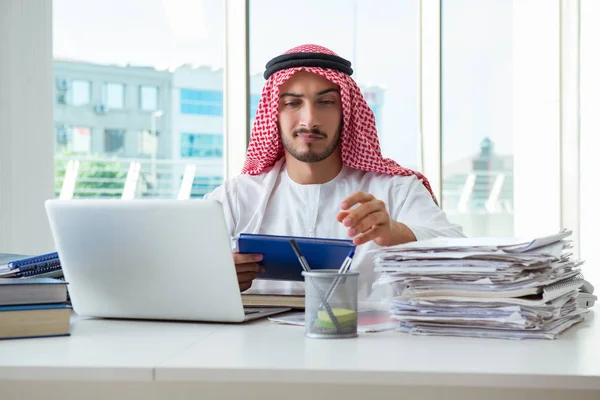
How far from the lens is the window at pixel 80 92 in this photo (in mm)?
6418

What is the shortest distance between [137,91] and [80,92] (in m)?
0.62

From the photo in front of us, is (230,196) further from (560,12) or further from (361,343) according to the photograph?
(560,12)

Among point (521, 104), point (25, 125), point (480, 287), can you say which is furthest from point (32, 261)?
point (521, 104)

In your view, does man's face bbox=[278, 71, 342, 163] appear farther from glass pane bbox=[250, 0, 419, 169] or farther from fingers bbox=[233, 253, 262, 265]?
glass pane bbox=[250, 0, 419, 169]

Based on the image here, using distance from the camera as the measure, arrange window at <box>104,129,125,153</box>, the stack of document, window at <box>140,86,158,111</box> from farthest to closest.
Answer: window at <box>104,129,125,153</box> → window at <box>140,86,158,111</box> → the stack of document

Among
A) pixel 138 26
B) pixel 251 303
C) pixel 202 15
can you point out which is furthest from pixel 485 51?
pixel 251 303

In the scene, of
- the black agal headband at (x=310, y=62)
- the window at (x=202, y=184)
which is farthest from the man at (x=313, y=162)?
the window at (x=202, y=184)

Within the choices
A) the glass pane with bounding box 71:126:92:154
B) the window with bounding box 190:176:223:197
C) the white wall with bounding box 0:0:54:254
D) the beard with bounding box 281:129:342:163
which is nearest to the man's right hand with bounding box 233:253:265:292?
the beard with bounding box 281:129:342:163

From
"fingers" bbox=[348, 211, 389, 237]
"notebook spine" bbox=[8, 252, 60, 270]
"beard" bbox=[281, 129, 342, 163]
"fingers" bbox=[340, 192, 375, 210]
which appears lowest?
"notebook spine" bbox=[8, 252, 60, 270]

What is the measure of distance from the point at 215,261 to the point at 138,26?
4529 mm

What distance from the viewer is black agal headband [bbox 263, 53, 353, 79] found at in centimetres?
249

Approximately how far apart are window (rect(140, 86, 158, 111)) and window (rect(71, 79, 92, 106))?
481mm

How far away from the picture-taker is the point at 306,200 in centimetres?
259

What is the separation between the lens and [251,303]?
1.77 meters
